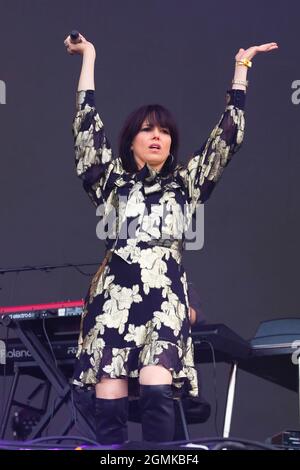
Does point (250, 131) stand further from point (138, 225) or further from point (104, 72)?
point (138, 225)

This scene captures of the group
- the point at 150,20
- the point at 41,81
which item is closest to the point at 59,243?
the point at 41,81

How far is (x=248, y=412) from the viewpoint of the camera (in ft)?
14.4

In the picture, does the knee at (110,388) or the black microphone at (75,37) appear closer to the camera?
the knee at (110,388)

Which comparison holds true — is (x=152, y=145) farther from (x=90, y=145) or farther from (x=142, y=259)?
(x=142, y=259)

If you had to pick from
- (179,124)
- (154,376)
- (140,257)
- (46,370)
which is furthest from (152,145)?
(179,124)

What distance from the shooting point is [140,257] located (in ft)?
8.10

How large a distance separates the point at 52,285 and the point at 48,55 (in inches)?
45.2

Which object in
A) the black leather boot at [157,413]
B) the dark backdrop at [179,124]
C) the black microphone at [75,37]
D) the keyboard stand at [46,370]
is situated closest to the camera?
the black leather boot at [157,413]

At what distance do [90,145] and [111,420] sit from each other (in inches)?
30.6

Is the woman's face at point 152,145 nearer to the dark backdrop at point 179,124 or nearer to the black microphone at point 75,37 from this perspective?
the black microphone at point 75,37

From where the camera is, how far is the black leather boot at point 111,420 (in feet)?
7.63

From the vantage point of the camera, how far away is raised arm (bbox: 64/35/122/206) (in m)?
2.64

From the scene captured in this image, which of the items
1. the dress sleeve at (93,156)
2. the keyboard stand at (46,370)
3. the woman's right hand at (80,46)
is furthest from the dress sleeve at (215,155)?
the keyboard stand at (46,370)
